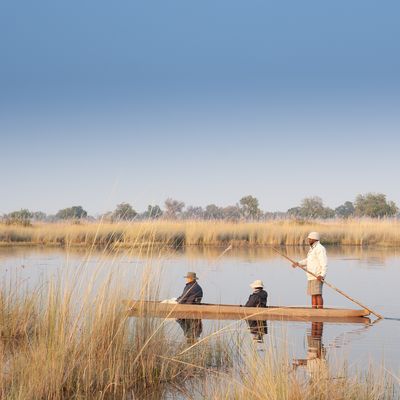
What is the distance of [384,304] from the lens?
49.5ft

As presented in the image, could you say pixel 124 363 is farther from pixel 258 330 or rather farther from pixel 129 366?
pixel 258 330

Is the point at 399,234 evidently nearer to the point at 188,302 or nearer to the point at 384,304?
the point at 384,304

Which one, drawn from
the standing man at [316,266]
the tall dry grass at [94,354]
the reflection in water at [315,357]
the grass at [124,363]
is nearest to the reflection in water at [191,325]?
the reflection in water at [315,357]

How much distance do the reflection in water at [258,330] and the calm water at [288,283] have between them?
0.13 meters

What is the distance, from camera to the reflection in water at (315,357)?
6.62 meters

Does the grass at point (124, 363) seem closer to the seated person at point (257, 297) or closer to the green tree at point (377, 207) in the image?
the seated person at point (257, 297)

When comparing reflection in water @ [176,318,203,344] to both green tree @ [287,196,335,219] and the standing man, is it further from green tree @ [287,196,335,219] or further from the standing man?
green tree @ [287,196,335,219]

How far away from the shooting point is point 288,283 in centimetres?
1936

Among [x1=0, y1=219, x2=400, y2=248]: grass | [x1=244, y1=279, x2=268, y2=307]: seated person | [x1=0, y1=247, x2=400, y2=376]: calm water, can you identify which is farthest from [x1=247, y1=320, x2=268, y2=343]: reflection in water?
[x1=0, y1=219, x2=400, y2=248]: grass

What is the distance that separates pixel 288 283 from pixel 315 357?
10.2 meters

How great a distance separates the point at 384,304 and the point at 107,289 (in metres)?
9.29

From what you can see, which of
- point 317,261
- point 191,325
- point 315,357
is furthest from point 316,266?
point 315,357

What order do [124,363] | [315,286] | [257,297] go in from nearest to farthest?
[124,363]
[257,297]
[315,286]

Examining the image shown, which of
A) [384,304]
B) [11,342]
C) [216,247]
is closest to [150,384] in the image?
[11,342]
